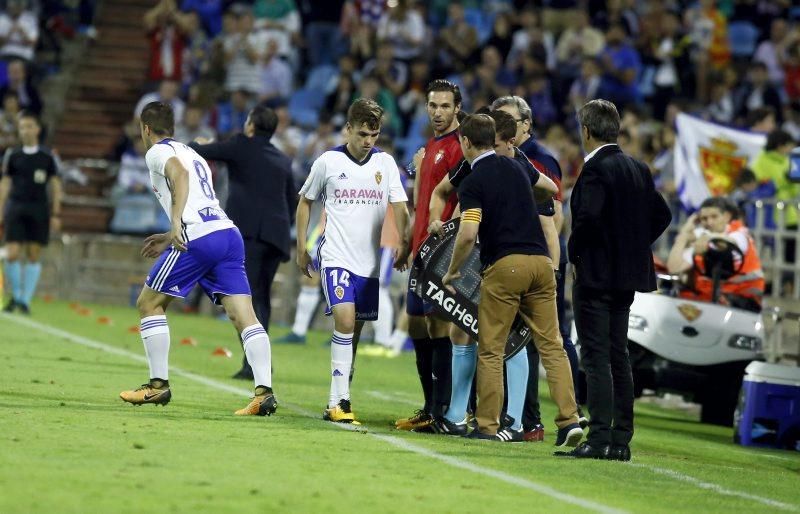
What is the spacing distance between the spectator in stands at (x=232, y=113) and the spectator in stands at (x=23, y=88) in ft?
10.2

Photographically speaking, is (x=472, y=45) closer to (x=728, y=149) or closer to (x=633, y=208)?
(x=728, y=149)

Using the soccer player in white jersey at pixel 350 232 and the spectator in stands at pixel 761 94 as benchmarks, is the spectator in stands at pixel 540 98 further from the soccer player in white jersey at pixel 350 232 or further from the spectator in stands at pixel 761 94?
the soccer player in white jersey at pixel 350 232

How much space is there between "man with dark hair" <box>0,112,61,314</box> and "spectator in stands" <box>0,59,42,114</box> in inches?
277

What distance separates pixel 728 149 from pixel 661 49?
5.60 metres

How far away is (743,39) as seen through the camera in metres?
25.2

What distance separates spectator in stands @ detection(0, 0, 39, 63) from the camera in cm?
2798

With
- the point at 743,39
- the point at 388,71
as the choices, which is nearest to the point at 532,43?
the point at 388,71

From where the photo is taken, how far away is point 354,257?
1051 centimetres

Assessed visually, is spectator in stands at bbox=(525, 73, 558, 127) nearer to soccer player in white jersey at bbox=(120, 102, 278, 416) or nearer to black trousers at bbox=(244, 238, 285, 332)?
black trousers at bbox=(244, 238, 285, 332)

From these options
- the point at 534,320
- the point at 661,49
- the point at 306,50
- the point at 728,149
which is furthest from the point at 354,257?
the point at 306,50

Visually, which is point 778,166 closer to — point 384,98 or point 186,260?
point 384,98

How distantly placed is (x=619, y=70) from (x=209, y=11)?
887 centimetres

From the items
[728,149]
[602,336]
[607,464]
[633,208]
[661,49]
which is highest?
[661,49]

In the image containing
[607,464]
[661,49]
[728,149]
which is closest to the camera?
[607,464]
